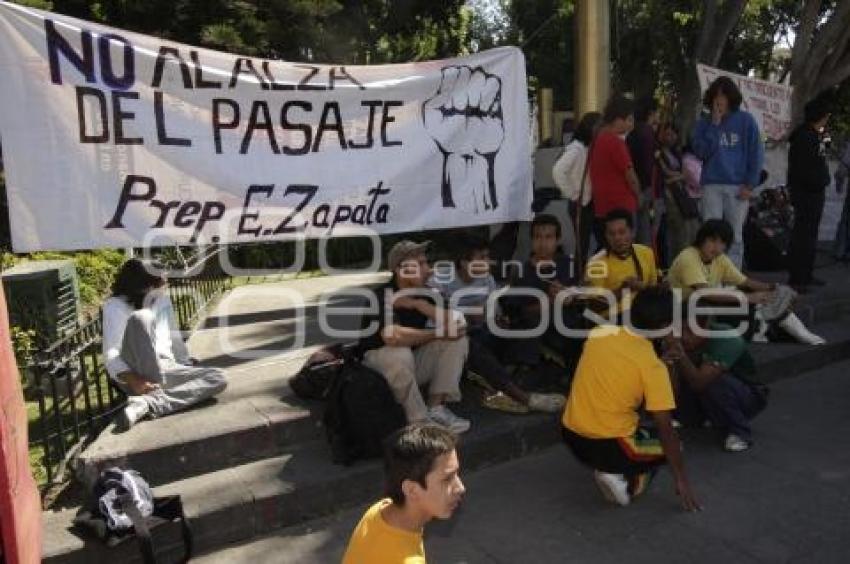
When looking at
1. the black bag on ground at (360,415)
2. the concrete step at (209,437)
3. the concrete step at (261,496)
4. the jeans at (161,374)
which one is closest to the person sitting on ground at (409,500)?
the concrete step at (261,496)

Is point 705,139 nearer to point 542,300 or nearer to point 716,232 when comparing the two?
point 716,232

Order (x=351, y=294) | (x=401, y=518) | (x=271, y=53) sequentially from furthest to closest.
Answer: (x=271, y=53), (x=351, y=294), (x=401, y=518)

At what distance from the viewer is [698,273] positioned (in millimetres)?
5105

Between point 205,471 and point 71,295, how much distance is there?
10.4ft

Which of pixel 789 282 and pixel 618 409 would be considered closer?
pixel 618 409

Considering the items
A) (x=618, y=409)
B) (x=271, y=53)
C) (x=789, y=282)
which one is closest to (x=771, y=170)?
(x=789, y=282)

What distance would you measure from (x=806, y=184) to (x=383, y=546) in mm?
6145

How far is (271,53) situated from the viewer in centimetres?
944

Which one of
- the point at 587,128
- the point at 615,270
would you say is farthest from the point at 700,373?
the point at 587,128

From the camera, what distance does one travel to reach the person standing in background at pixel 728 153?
19.5 ft

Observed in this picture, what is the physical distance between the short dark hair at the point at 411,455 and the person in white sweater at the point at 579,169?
3.70 m

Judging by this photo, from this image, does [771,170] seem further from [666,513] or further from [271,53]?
[666,513]

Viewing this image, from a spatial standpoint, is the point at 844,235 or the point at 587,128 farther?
the point at 844,235

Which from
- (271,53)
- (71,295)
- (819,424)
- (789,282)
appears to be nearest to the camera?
(819,424)
